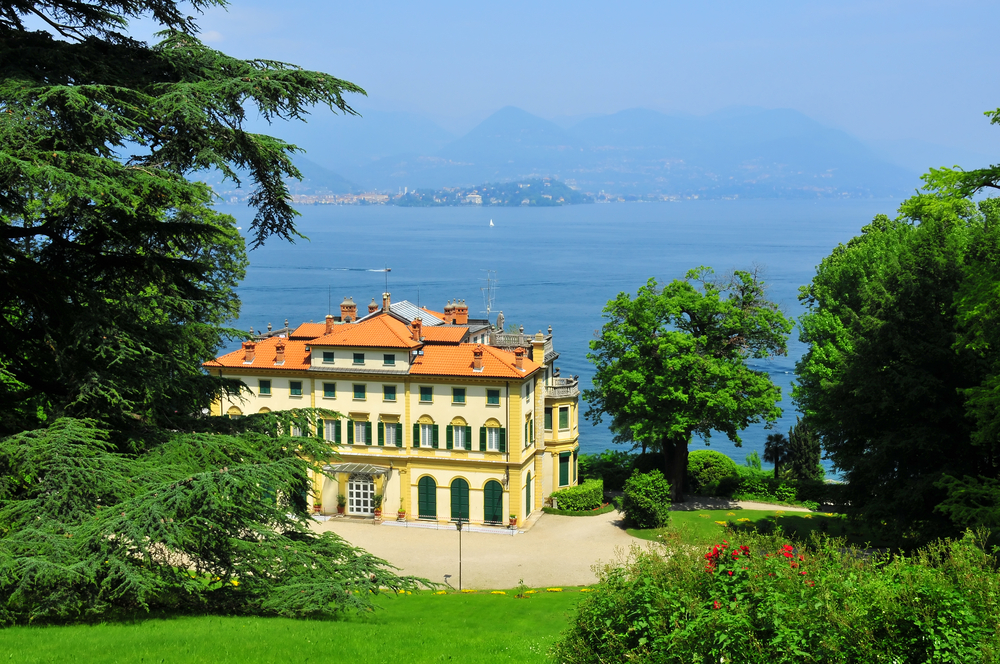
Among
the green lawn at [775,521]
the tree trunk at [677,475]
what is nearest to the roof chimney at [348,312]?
the tree trunk at [677,475]

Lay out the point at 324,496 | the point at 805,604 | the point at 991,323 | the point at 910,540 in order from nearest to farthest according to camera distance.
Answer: the point at 805,604 → the point at 991,323 → the point at 910,540 → the point at 324,496

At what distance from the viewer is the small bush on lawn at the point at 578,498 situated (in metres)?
39.8

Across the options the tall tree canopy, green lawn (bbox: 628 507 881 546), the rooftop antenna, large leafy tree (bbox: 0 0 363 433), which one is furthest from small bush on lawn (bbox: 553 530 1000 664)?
the rooftop antenna

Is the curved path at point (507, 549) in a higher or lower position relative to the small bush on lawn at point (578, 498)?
lower

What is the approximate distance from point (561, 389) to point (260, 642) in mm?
30184

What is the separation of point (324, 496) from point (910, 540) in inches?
940

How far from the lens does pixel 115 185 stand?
1088 centimetres

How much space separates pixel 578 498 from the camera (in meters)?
39.8

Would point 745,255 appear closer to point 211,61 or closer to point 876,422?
point 876,422

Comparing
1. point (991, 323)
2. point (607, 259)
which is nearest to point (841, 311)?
point (991, 323)

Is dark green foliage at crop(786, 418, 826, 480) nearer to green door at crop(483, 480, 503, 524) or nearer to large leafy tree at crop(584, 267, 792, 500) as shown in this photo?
large leafy tree at crop(584, 267, 792, 500)

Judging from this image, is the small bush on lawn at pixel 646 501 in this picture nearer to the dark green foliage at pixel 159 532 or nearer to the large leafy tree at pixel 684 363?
the large leafy tree at pixel 684 363

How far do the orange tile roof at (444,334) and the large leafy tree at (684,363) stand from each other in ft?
19.6

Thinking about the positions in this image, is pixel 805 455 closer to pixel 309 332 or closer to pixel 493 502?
pixel 493 502
